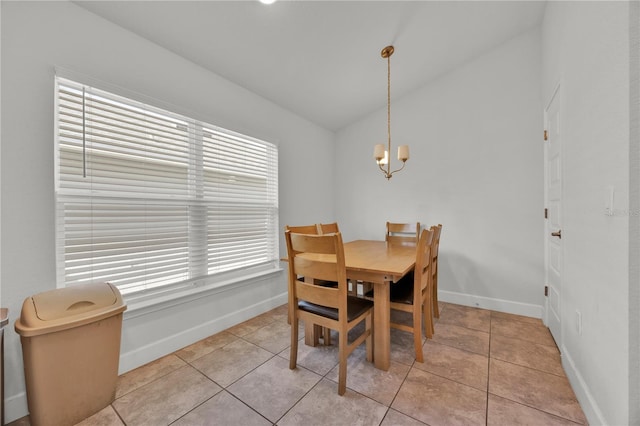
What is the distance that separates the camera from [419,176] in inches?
132

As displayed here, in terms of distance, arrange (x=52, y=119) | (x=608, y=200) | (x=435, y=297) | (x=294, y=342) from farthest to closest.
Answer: (x=435, y=297)
(x=294, y=342)
(x=52, y=119)
(x=608, y=200)

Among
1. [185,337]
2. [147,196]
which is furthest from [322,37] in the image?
[185,337]

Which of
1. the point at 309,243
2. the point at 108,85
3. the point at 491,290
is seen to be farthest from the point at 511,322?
the point at 108,85

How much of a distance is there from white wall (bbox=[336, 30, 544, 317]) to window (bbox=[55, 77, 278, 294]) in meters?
2.07

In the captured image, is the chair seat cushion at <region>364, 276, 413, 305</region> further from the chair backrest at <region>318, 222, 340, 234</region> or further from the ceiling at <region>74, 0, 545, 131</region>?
the ceiling at <region>74, 0, 545, 131</region>

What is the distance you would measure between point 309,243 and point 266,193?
1550mm

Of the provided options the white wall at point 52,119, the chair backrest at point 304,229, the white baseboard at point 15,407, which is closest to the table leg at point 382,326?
the chair backrest at point 304,229

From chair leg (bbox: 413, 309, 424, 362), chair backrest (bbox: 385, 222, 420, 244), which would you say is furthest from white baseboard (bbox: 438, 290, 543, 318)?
chair leg (bbox: 413, 309, 424, 362)

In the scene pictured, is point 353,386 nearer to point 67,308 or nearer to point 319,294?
point 319,294

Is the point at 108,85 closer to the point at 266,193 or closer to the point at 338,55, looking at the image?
the point at 266,193

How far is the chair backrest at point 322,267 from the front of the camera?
1515 mm

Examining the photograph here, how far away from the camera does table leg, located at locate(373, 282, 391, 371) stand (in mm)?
1791

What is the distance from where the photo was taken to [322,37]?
2221 millimetres

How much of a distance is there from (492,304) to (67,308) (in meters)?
3.74
